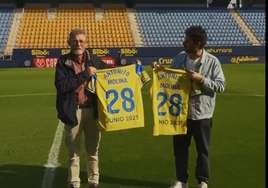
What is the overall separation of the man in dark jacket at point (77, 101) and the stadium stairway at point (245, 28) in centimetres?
3180

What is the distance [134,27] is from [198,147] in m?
31.8

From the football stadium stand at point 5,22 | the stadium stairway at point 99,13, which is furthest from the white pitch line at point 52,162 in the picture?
the stadium stairway at point 99,13

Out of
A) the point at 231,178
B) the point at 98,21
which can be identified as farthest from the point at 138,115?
the point at 98,21

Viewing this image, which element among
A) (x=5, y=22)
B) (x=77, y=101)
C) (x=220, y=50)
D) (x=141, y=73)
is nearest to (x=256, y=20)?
(x=220, y=50)

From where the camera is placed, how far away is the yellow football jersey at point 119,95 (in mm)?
4684

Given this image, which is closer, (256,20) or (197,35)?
(197,35)

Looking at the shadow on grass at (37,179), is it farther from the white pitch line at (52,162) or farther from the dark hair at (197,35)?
the dark hair at (197,35)

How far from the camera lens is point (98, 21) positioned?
119 ft

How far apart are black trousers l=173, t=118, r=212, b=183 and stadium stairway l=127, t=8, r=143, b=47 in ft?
93.9

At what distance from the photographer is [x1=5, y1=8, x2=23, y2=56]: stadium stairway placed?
30.5 meters

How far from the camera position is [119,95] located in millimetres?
4844

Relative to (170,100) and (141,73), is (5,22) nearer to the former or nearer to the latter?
(141,73)

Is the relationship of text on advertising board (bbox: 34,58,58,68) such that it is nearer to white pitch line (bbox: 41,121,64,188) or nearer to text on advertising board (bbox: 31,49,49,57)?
text on advertising board (bbox: 31,49,49,57)

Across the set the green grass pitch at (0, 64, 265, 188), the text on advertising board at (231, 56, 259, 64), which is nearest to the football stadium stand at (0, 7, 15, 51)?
the text on advertising board at (231, 56, 259, 64)
